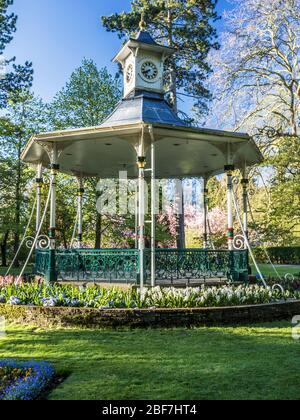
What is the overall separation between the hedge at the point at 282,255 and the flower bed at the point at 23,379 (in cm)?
2847

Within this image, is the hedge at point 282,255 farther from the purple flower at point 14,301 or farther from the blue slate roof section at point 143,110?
the purple flower at point 14,301

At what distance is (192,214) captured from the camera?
34406 mm

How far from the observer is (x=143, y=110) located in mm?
11406

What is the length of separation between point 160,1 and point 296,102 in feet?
30.3

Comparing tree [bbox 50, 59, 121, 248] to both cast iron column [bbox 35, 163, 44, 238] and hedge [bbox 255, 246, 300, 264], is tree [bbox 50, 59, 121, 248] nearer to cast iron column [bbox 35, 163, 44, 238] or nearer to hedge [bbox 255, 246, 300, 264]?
cast iron column [bbox 35, 163, 44, 238]

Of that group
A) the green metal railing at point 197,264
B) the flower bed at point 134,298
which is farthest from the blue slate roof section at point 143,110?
the flower bed at point 134,298

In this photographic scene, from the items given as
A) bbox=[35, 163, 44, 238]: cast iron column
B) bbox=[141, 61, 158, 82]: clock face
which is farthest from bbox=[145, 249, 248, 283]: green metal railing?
bbox=[141, 61, 158, 82]: clock face

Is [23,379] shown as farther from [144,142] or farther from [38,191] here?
[38,191]

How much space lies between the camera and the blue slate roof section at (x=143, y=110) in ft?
36.6

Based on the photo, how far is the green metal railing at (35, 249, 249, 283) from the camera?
970cm

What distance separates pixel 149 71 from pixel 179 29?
11.0m

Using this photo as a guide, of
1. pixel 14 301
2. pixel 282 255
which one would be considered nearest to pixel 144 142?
pixel 14 301

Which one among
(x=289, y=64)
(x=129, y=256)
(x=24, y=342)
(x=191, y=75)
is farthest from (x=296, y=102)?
(x=24, y=342)

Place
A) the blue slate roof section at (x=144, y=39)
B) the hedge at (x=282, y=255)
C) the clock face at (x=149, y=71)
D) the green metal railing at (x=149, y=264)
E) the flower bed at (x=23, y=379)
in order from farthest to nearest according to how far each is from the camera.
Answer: the hedge at (x=282, y=255) < the clock face at (x=149, y=71) < the blue slate roof section at (x=144, y=39) < the green metal railing at (x=149, y=264) < the flower bed at (x=23, y=379)
